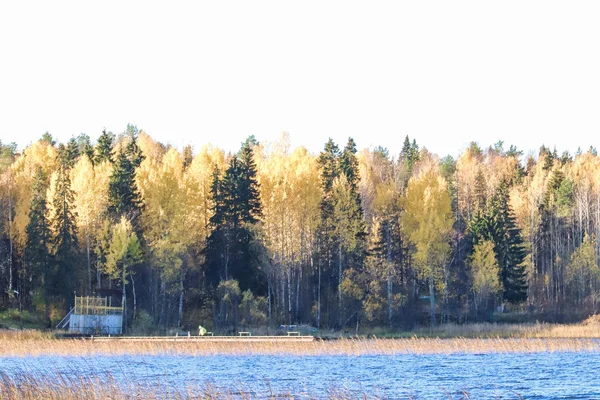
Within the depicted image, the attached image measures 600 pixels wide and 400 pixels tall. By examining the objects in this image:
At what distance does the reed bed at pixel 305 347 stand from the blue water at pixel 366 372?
122 centimetres

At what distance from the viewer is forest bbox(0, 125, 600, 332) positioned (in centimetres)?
6750

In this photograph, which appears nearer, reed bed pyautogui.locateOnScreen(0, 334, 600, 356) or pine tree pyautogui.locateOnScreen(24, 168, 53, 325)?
reed bed pyautogui.locateOnScreen(0, 334, 600, 356)

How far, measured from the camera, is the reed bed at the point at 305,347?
156 ft

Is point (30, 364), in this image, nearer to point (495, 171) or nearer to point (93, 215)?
point (93, 215)

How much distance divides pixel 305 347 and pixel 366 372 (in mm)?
11601

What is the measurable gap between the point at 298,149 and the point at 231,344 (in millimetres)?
50109

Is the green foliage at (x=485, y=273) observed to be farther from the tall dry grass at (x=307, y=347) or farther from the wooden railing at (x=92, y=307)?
the wooden railing at (x=92, y=307)

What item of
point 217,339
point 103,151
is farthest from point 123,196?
point 217,339

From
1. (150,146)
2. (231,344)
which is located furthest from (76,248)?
(150,146)

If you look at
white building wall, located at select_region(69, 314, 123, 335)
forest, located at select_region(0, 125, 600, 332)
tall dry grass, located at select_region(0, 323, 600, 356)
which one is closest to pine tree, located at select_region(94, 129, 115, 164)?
forest, located at select_region(0, 125, 600, 332)

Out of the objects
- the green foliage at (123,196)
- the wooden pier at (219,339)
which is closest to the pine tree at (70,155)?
the green foliage at (123,196)

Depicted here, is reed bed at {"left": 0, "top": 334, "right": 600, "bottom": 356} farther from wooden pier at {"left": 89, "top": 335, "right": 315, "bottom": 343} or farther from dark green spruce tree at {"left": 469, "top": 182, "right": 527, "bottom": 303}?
A: dark green spruce tree at {"left": 469, "top": 182, "right": 527, "bottom": 303}

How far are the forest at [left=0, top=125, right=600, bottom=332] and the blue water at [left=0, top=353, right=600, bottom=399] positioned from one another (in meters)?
20.3

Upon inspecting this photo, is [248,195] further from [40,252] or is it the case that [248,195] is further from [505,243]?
[505,243]
